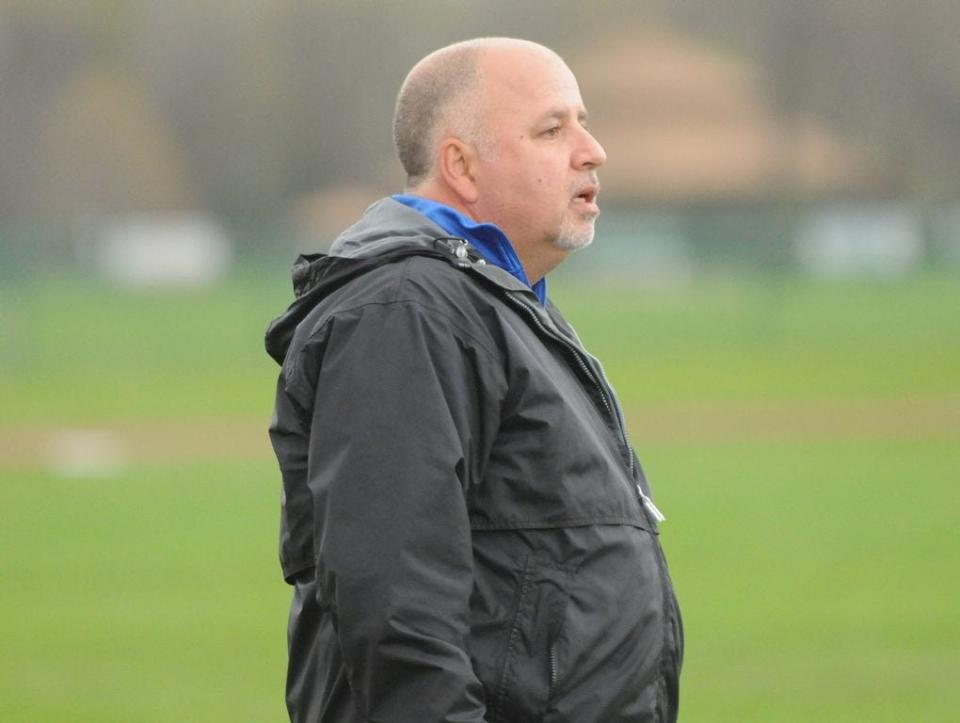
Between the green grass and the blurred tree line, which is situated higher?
the blurred tree line

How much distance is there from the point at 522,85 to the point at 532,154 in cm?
13

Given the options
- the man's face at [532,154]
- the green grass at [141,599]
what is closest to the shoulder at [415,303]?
the man's face at [532,154]

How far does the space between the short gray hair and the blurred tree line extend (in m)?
54.2

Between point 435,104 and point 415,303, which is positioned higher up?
point 435,104

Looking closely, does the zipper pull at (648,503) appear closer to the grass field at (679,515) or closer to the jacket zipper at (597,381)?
the jacket zipper at (597,381)

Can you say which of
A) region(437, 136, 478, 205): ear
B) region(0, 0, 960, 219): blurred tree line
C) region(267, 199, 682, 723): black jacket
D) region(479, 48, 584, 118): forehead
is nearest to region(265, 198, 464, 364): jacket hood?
region(267, 199, 682, 723): black jacket

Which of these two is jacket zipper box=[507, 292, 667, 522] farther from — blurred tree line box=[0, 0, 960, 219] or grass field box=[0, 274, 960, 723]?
blurred tree line box=[0, 0, 960, 219]

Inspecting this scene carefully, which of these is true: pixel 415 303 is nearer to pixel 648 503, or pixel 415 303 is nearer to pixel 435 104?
pixel 435 104

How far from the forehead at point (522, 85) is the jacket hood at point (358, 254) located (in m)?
0.27

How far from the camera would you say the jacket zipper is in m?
2.80

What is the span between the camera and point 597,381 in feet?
9.46

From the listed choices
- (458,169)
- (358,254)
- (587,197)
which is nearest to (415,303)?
(358,254)

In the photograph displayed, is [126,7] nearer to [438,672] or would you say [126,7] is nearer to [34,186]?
[34,186]

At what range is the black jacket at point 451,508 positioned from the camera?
2.52m
